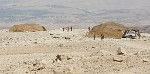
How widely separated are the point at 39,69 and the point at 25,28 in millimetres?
35008

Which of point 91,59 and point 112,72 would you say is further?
point 91,59

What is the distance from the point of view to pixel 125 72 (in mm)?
15648

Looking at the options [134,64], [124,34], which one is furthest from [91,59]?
[124,34]

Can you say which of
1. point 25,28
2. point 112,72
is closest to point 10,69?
point 112,72

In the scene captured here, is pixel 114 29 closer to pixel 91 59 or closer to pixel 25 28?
pixel 25 28

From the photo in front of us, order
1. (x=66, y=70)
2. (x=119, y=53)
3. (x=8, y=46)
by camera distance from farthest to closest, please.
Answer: (x=8, y=46) < (x=119, y=53) < (x=66, y=70)

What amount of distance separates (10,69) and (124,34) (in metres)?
24.0

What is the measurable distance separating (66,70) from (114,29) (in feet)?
89.4

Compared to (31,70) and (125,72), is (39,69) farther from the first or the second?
(125,72)

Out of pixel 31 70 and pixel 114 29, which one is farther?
pixel 114 29

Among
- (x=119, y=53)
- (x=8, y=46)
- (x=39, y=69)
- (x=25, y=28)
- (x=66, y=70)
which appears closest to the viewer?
(x=66, y=70)

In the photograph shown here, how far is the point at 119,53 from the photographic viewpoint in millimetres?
20328

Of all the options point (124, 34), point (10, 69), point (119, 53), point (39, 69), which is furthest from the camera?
point (124, 34)

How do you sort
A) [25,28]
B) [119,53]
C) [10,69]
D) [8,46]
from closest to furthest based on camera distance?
1. [10,69]
2. [119,53]
3. [8,46]
4. [25,28]
